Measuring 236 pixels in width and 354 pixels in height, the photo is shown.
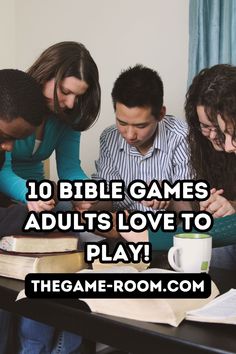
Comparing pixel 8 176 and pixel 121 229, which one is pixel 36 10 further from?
pixel 121 229

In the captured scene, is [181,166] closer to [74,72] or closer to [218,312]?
[74,72]

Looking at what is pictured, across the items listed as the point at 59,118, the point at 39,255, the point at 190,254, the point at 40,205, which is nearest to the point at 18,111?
the point at 59,118

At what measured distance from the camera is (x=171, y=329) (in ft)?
1.89

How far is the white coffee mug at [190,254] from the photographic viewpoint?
2.54ft

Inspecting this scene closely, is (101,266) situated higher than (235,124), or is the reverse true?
(235,124)

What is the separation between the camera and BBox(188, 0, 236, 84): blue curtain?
1234mm

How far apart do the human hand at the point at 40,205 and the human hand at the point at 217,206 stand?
1.23 ft

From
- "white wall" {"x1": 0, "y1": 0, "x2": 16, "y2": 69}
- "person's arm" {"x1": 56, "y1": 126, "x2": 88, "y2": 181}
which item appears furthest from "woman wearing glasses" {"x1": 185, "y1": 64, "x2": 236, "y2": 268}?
"white wall" {"x1": 0, "y1": 0, "x2": 16, "y2": 69}

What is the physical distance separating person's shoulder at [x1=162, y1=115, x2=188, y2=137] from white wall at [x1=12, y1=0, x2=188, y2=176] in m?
0.02

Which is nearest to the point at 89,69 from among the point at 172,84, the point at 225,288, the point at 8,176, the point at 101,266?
the point at 172,84

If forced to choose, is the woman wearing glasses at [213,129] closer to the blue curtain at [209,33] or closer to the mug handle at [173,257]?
the blue curtain at [209,33]

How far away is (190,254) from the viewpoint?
30.5 inches

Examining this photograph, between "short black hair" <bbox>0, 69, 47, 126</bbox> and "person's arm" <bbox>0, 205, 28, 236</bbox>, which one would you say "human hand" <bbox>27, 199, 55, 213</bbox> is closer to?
"person's arm" <bbox>0, 205, 28, 236</bbox>

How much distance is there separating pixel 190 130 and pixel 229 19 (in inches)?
12.0
